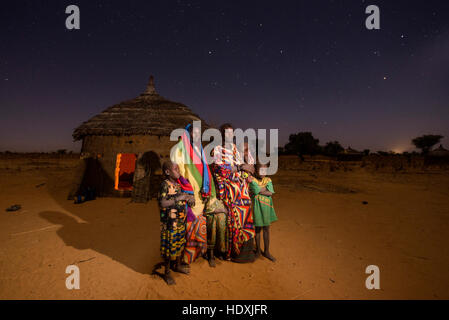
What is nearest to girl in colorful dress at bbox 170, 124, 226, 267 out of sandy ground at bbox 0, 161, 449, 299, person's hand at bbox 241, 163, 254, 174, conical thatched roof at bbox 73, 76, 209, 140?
sandy ground at bbox 0, 161, 449, 299

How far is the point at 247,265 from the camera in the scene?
3652 millimetres

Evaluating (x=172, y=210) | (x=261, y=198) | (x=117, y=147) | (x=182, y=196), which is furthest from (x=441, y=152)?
(x=172, y=210)

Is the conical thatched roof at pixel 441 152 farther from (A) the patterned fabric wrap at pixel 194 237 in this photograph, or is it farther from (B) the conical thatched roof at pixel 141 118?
(A) the patterned fabric wrap at pixel 194 237

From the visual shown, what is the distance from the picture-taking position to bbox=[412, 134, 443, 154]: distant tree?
45594 millimetres

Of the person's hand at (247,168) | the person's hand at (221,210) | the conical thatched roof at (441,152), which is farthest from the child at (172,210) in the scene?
the conical thatched roof at (441,152)

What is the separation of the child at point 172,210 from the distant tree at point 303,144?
44226 millimetres

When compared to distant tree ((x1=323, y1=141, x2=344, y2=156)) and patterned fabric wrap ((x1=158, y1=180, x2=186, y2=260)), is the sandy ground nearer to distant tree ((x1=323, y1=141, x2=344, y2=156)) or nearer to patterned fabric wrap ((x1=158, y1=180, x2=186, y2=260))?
patterned fabric wrap ((x1=158, y1=180, x2=186, y2=260))

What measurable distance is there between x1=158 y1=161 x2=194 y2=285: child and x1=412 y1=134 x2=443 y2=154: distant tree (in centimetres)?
6230

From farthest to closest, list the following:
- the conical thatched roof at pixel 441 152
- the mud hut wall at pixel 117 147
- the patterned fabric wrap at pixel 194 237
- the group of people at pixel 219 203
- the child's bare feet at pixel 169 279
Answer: the conical thatched roof at pixel 441 152, the mud hut wall at pixel 117 147, the patterned fabric wrap at pixel 194 237, the group of people at pixel 219 203, the child's bare feet at pixel 169 279

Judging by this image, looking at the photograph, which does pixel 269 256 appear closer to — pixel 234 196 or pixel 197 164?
pixel 234 196

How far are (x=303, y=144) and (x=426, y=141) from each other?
93.1 ft

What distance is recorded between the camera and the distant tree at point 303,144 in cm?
4509
